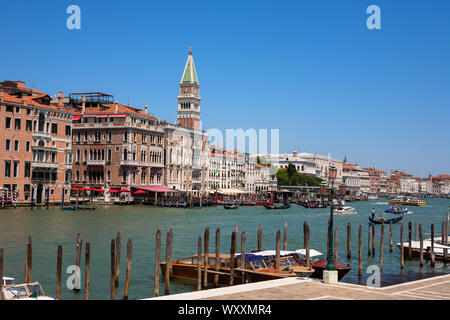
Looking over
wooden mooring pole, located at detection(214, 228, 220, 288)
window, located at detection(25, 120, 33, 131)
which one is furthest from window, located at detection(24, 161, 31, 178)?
wooden mooring pole, located at detection(214, 228, 220, 288)

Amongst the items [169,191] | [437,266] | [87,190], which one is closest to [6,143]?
[87,190]

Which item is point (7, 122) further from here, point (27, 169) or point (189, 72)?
point (189, 72)

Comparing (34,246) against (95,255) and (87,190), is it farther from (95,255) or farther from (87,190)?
(87,190)

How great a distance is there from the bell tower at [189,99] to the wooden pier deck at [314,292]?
82606 mm

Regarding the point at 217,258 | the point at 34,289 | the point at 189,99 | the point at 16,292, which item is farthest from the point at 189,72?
the point at 16,292

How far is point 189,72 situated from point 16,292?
282 feet

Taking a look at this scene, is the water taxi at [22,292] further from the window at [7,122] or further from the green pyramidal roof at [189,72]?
the green pyramidal roof at [189,72]

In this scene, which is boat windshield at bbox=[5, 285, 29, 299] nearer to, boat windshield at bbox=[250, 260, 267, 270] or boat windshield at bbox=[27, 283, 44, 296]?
boat windshield at bbox=[27, 283, 44, 296]

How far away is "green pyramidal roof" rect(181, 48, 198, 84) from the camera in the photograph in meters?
97.9

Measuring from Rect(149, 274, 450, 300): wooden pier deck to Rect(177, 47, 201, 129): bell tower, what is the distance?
271 feet

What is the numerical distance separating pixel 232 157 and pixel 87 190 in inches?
1465

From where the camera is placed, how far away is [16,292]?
14094 millimetres

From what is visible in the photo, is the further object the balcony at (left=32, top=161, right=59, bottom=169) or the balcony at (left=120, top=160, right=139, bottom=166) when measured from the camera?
the balcony at (left=120, top=160, right=139, bottom=166)
